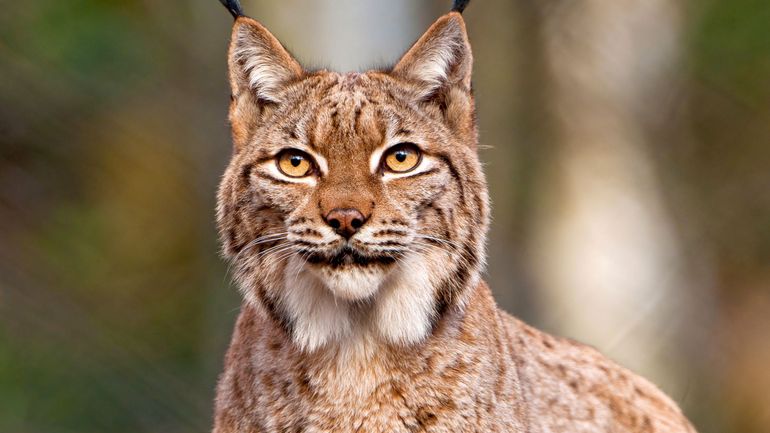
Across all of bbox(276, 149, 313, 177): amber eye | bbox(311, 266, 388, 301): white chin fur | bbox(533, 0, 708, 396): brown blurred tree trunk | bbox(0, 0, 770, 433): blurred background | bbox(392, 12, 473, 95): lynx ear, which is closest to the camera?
bbox(311, 266, 388, 301): white chin fur

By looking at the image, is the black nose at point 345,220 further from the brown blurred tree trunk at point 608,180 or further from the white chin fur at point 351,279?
the brown blurred tree trunk at point 608,180

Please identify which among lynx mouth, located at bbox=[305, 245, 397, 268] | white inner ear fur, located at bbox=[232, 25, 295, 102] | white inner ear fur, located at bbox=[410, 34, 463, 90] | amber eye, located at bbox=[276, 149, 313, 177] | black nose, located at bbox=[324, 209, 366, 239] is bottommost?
lynx mouth, located at bbox=[305, 245, 397, 268]

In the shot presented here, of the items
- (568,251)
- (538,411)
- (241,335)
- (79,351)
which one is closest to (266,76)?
(241,335)

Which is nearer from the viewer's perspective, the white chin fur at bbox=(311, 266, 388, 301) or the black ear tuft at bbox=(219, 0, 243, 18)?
the white chin fur at bbox=(311, 266, 388, 301)

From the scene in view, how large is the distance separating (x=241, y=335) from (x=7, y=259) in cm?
734

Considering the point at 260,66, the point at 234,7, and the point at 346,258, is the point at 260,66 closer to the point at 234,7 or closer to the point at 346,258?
the point at 234,7

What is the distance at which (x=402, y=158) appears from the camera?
4750 mm

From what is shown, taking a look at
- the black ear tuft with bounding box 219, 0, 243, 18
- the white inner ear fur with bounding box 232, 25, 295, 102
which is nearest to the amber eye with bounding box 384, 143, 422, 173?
the white inner ear fur with bounding box 232, 25, 295, 102

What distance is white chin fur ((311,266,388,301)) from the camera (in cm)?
448

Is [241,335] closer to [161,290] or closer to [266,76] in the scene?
[266,76]

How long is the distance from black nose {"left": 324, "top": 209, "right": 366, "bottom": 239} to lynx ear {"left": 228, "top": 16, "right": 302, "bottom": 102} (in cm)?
97

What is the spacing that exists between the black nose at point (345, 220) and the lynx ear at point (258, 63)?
97 centimetres

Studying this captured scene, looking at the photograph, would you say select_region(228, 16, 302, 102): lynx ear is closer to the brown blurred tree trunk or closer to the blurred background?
the blurred background

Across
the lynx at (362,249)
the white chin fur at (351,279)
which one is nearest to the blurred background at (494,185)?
the lynx at (362,249)
